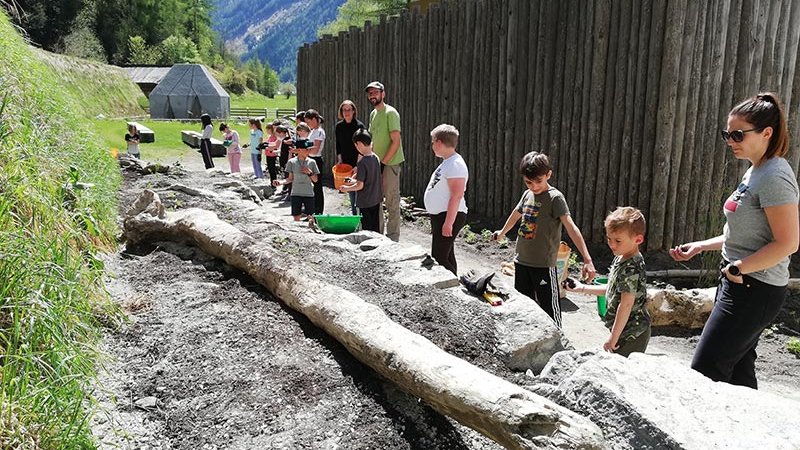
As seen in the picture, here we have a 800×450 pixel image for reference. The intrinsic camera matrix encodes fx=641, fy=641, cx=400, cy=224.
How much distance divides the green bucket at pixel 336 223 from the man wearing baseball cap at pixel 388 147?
506mm

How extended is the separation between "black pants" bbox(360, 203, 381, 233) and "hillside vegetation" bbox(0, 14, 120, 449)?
2.34 meters

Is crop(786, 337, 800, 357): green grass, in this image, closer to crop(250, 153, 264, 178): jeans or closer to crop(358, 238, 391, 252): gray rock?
crop(358, 238, 391, 252): gray rock

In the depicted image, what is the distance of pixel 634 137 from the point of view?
6930 mm

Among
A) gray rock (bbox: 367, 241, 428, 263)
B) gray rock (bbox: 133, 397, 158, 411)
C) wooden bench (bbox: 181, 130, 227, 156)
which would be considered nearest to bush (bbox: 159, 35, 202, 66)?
wooden bench (bbox: 181, 130, 227, 156)

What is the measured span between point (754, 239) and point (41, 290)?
319cm

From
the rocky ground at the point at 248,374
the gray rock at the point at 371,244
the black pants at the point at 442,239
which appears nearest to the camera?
the rocky ground at the point at 248,374

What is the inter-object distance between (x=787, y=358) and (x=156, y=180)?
8.44 metres

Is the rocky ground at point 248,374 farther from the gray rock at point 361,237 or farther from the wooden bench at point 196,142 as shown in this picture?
the wooden bench at point 196,142

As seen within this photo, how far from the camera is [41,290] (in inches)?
112

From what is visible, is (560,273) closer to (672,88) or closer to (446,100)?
(672,88)

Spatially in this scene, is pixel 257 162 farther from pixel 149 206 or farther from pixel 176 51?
pixel 176 51

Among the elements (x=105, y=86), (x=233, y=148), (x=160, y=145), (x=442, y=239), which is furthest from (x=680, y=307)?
(x=105, y=86)

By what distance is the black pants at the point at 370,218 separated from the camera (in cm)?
636

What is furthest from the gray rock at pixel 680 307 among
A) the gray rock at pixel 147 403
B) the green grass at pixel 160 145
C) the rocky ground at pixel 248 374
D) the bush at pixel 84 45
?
the bush at pixel 84 45
